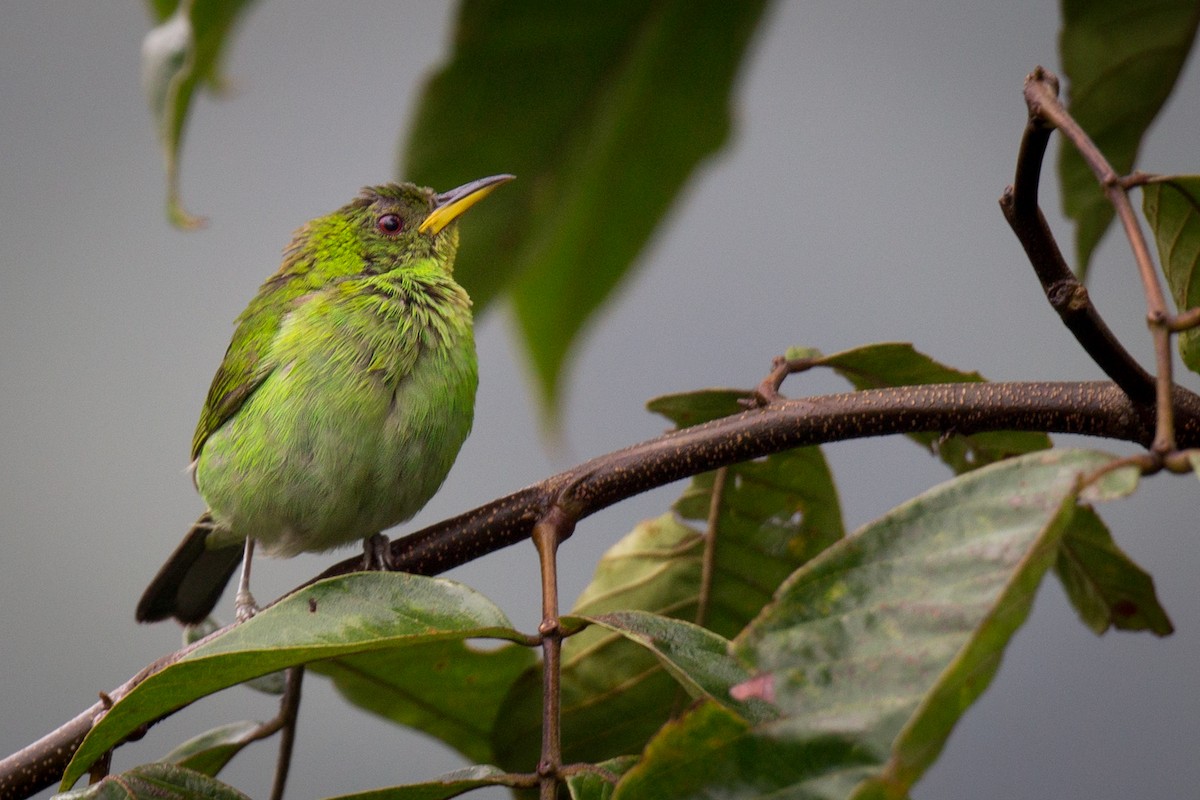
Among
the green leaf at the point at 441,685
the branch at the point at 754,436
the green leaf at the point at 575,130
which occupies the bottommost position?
the green leaf at the point at 441,685

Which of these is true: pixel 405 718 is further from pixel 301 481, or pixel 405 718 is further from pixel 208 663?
pixel 208 663

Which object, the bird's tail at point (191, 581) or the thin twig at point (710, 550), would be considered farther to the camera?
the bird's tail at point (191, 581)

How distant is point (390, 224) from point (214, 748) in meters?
1.61

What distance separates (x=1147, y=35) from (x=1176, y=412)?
529mm

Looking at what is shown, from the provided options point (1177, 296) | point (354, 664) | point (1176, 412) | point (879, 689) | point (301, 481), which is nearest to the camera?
point (879, 689)

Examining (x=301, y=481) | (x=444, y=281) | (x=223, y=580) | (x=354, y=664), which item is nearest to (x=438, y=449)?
(x=301, y=481)

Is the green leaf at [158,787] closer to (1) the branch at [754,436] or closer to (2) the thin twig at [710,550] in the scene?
(1) the branch at [754,436]

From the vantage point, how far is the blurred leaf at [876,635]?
90 cm

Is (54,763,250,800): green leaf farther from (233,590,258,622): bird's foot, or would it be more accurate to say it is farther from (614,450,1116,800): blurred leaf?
(233,590,258,622): bird's foot

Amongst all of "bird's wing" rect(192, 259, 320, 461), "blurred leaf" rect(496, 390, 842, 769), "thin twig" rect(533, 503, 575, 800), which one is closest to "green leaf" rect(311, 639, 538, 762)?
"blurred leaf" rect(496, 390, 842, 769)

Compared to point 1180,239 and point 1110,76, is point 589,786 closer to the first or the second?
point 1180,239

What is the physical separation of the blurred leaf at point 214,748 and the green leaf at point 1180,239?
1.39 meters

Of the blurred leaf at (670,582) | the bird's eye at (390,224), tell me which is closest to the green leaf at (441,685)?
the blurred leaf at (670,582)

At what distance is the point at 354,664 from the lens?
6.76 feet
